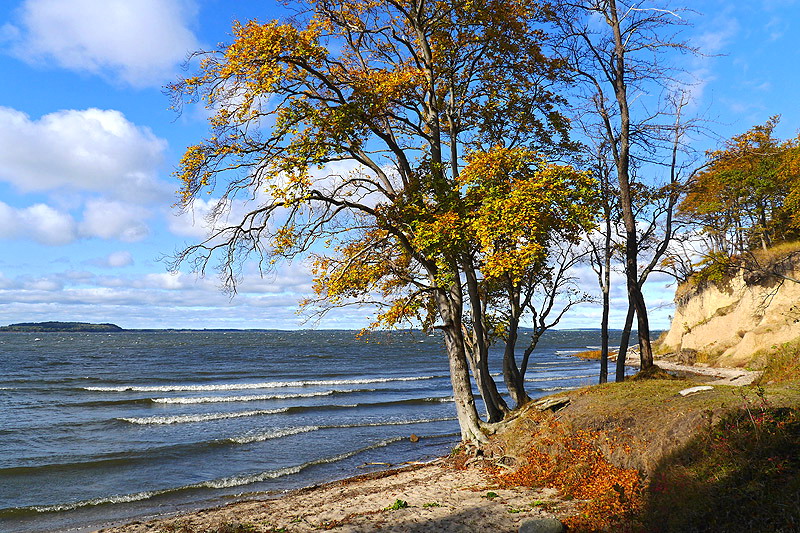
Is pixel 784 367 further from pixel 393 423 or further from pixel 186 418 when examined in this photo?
pixel 186 418

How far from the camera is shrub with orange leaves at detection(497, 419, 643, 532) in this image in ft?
25.8

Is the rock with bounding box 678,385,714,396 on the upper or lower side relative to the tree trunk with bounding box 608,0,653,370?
lower

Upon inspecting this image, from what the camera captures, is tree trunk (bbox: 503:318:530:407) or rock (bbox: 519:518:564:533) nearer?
rock (bbox: 519:518:564:533)

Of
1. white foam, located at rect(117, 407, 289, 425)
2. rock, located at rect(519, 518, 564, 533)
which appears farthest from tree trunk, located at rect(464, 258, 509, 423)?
white foam, located at rect(117, 407, 289, 425)

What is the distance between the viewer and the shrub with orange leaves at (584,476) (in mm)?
7873

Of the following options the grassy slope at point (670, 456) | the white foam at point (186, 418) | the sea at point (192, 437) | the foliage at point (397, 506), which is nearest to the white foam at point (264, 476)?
the sea at point (192, 437)

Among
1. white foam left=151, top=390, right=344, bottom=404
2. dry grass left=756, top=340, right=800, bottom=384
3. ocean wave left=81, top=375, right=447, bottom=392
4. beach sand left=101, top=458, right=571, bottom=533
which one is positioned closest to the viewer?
Result: beach sand left=101, top=458, right=571, bottom=533

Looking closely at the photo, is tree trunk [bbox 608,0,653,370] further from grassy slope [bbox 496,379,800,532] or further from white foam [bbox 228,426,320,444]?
white foam [bbox 228,426,320,444]

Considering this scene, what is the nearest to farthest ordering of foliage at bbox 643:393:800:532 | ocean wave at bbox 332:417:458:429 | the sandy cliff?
foliage at bbox 643:393:800:532 → ocean wave at bbox 332:417:458:429 → the sandy cliff

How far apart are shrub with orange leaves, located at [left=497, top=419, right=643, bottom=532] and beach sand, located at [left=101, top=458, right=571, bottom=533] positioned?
441 millimetres

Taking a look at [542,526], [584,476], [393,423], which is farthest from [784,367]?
[393,423]

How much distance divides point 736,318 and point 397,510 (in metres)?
31.5

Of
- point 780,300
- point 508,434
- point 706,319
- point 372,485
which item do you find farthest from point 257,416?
point 706,319

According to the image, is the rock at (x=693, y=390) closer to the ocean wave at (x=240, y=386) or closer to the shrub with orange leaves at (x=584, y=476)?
the shrub with orange leaves at (x=584, y=476)
